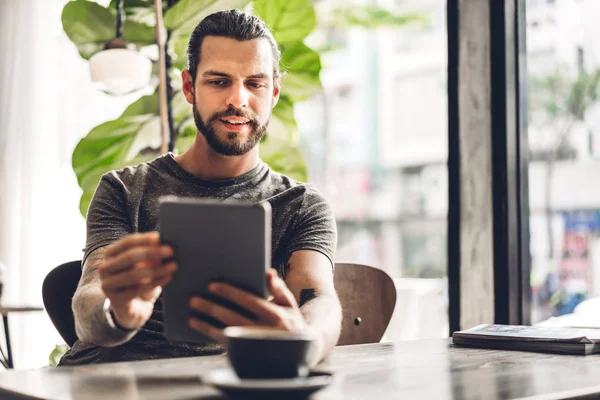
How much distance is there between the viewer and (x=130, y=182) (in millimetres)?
1704

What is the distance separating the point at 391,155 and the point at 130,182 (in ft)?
19.3

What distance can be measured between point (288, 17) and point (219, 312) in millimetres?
1989

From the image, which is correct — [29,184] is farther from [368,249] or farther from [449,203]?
[368,249]

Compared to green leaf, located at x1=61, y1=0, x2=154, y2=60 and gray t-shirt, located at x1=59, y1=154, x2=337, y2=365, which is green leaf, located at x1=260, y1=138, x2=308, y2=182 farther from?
Result: gray t-shirt, located at x1=59, y1=154, x2=337, y2=365

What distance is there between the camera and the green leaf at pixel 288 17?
9.15 ft

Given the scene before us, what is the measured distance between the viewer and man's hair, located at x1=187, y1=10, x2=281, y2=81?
1.75 m

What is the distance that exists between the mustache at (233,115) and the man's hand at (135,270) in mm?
650

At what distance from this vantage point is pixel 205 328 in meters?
1.00

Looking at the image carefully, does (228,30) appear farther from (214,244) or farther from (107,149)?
(107,149)

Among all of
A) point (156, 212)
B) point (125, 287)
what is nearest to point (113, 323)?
point (125, 287)

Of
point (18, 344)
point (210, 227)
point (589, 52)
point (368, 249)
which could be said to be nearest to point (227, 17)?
point (210, 227)

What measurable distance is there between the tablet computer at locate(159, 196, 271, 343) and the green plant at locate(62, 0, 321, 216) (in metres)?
1.80

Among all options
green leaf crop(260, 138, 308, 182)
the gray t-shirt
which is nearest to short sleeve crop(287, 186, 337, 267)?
the gray t-shirt

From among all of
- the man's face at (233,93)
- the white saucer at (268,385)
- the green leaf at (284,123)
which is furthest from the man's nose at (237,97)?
the green leaf at (284,123)
